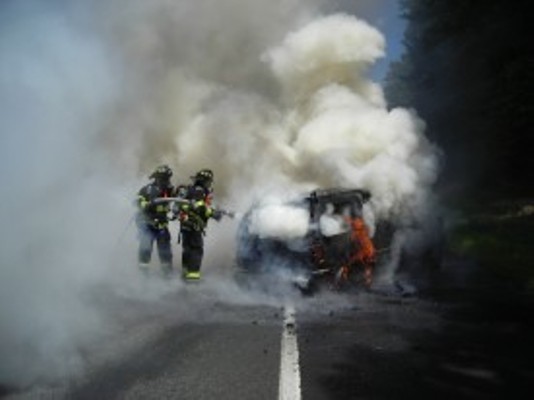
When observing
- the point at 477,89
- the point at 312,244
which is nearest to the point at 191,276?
the point at 312,244

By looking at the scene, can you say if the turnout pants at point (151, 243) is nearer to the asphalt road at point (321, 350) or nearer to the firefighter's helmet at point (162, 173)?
the firefighter's helmet at point (162, 173)

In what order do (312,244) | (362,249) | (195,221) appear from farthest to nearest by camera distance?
(195,221) → (362,249) → (312,244)

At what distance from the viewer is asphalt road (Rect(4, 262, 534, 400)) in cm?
689

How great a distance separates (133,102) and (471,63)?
13001 mm

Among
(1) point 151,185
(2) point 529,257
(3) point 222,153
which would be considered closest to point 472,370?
(1) point 151,185

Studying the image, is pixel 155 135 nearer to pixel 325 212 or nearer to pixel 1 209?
pixel 325 212

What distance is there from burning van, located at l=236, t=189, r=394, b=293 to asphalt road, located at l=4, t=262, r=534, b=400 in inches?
19.2

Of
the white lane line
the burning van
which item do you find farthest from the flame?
the white lane line

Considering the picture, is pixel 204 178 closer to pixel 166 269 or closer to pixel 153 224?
pixel 153 224

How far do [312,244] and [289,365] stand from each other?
486 centimetres

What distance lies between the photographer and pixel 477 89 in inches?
1248

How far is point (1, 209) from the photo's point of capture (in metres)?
6.75

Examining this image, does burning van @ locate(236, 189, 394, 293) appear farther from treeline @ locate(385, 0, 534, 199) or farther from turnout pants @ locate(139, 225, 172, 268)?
treeline @ locate(385, 0, 534, 199)

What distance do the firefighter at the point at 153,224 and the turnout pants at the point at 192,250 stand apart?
87 cm
